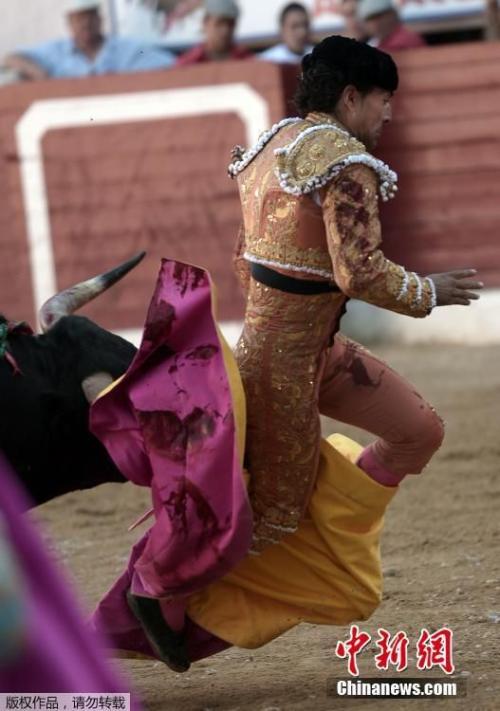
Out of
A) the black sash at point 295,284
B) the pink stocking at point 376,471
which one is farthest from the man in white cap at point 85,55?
the black sash at point 295,284

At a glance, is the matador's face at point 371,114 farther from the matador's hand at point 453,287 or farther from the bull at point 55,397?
the bull at point 55,397

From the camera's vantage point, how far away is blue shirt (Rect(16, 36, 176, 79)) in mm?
8641

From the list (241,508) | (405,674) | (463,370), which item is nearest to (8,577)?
(241,508)

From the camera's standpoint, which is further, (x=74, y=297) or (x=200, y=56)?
(x=200, y=56)

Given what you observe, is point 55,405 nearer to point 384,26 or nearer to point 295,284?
point 295,284

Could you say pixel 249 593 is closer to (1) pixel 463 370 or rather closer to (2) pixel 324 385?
(2) pixel 324 385

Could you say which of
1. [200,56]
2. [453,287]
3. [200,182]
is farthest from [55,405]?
[200,56]

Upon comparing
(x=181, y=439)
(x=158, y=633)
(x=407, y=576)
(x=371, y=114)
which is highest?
(x=371, y=114)

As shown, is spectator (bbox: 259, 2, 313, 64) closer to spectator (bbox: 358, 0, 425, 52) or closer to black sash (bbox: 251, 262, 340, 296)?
spectator (bbox: 358, 0, 425, 52)

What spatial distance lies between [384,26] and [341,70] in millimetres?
5554

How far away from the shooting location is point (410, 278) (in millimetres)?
2852

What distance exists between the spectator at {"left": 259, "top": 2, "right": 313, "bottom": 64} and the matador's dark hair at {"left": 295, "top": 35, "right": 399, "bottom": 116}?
5.44 metres

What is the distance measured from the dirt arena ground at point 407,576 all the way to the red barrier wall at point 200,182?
1.91 metres

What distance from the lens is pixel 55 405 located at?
294 cm
